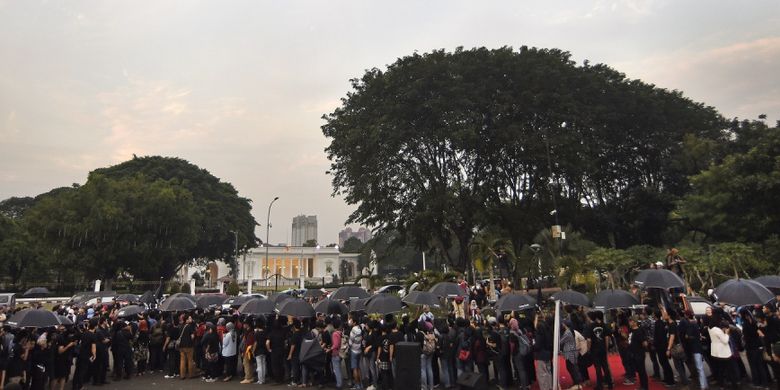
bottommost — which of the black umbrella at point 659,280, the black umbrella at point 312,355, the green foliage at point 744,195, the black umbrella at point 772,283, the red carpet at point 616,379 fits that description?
the red carpet at point 616,379

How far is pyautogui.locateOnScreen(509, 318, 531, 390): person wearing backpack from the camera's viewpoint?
32.3ft

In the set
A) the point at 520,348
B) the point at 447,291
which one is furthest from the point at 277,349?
the point at 447,291

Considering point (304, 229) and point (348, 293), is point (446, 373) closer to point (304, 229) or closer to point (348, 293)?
point (348, 293)

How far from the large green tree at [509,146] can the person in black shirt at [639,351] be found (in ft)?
58.4

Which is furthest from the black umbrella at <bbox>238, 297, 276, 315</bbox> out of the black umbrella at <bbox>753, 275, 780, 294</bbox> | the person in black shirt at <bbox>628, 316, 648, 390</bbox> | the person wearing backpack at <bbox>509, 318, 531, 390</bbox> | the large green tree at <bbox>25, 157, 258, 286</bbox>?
the large green tree at <bbox>25, 157, 258, 286</bbox>

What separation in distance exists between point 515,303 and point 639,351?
2866 millimetres

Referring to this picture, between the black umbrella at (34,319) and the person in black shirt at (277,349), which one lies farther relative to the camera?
the person in black shirt at (277,349)

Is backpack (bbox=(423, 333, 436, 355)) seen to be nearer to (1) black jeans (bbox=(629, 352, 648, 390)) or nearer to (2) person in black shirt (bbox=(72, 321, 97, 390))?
(1) black jeans (bbox=(629, 352, 648, 390))

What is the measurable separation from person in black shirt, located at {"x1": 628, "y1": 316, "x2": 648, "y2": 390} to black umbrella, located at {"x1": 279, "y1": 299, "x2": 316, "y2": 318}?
738 cm

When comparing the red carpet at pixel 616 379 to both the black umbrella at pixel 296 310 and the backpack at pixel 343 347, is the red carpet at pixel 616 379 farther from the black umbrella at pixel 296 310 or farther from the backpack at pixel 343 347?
the black umbrella at pixel 296 310

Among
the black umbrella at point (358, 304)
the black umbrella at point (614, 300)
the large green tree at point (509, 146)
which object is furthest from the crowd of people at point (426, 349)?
the large green tree at point (509, 146)

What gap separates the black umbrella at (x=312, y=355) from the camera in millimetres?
10875

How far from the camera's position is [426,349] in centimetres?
1009

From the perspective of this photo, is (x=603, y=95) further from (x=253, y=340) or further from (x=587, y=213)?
(x=253, y=340)
